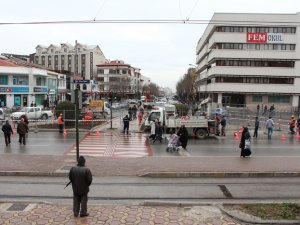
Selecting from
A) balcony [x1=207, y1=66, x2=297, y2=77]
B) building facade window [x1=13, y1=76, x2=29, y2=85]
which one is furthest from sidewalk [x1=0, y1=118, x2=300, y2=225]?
balcony [x1=207, y1=66, x2=297, y2=77]

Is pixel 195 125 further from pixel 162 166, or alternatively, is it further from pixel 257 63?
pixel 257 63

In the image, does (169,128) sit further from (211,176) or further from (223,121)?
(211,176)

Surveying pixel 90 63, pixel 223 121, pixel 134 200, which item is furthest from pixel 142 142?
pixel 90 63

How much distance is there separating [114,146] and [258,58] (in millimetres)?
50399

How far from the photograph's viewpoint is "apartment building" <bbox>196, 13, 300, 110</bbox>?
64812 millimetres

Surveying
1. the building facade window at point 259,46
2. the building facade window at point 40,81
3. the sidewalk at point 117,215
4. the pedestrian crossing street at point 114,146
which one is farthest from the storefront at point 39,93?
the sidewalk at point 117,215

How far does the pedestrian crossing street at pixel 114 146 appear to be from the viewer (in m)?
18.7

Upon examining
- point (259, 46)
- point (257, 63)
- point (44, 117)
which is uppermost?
point (259, 46)

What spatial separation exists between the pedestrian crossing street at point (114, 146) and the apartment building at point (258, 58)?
131ft

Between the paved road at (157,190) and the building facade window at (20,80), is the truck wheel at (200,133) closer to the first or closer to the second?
the paved road at (157,190)

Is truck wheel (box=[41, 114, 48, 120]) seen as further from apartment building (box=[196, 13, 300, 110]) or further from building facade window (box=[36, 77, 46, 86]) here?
apartment building (box=[196, 13, 300, 110])

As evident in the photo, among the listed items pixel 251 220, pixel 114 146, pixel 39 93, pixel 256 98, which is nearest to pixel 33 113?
pixel 114 146

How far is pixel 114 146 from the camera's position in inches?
847

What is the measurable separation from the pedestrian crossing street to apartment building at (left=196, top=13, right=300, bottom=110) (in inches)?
1568
